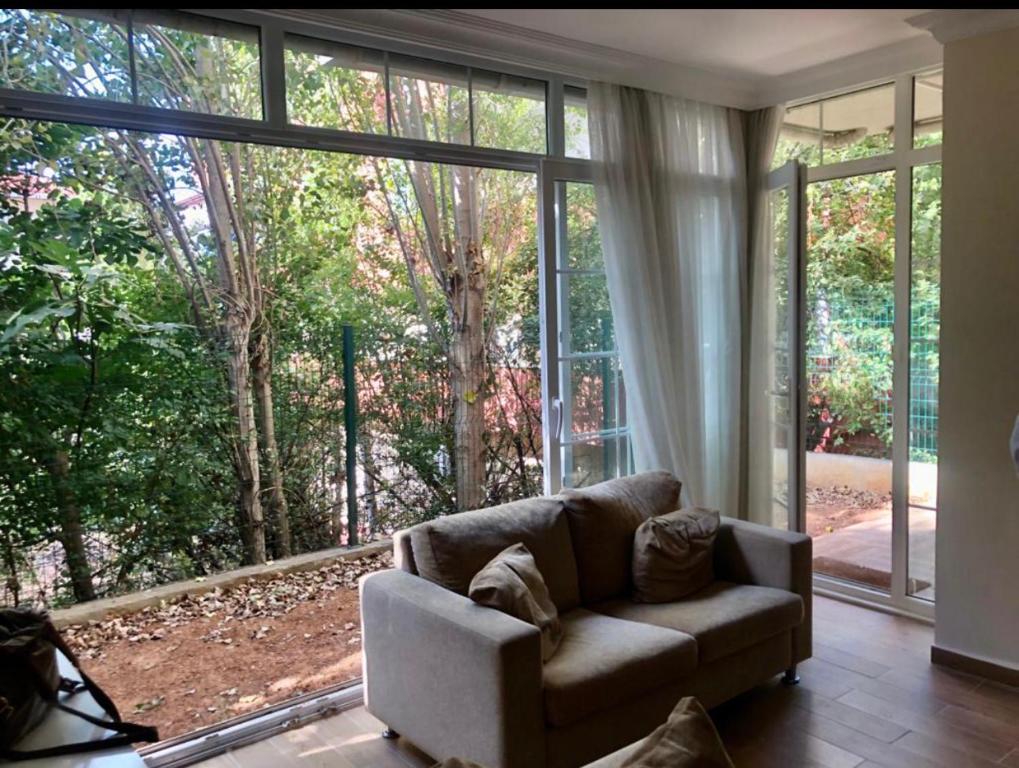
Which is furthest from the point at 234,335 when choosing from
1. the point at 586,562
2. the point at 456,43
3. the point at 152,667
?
the point at 586,562

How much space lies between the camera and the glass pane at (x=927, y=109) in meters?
3.75

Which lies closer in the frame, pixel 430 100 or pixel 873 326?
pixel 430 100

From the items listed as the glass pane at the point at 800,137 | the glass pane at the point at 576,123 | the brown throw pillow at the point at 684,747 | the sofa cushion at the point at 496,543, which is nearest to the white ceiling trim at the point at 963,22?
the glass pane at the point at 800,137

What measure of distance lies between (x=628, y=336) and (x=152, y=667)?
2.87m

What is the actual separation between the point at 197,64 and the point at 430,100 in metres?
1.04

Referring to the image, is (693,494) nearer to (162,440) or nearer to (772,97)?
(772,97)

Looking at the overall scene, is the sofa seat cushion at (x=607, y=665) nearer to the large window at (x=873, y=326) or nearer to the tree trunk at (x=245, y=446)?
the large window at (x=873, y=326)

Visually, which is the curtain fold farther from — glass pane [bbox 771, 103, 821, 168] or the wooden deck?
the wooden deck

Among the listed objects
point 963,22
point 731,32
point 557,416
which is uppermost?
point 731,32

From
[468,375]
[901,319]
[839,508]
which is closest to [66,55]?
[468,375]

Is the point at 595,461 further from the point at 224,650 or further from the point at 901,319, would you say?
the point at 224,650

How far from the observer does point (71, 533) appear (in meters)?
4.01

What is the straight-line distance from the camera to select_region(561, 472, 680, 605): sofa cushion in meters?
3.15

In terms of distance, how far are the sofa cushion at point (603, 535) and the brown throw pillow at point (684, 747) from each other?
1987 mm
